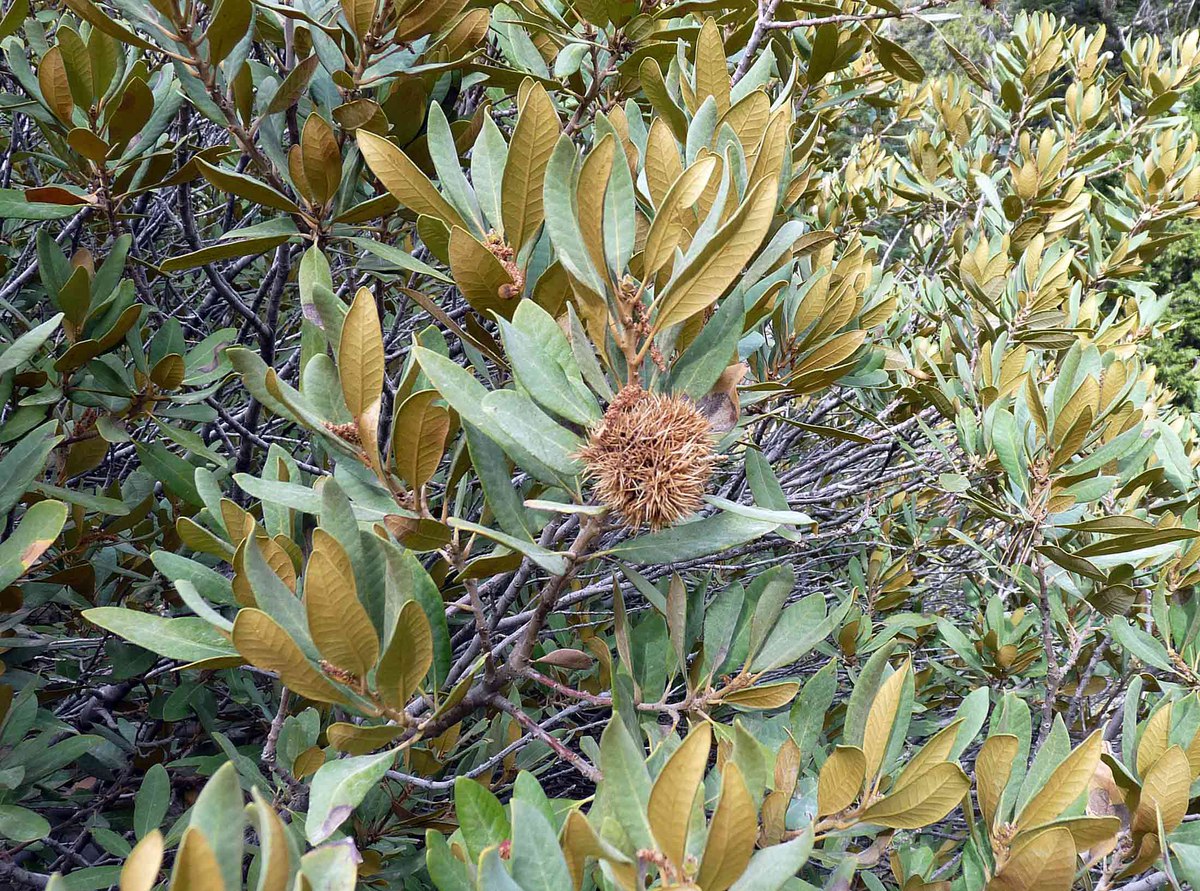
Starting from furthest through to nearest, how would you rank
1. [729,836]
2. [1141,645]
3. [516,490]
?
[1141,645] < [516,490] < [729,836]

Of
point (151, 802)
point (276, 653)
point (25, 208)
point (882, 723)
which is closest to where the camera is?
point (276, 653)

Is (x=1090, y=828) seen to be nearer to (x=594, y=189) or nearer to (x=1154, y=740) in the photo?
(x=1154, y=740)

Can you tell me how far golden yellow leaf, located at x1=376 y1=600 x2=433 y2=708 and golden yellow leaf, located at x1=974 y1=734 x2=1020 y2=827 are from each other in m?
0.75

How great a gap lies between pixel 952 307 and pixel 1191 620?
1.19 m

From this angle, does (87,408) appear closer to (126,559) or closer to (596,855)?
(126,559)

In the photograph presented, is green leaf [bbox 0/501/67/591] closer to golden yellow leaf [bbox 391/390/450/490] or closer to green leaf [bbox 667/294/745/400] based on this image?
golden yellow leaf [bbox 391/390/450/490]

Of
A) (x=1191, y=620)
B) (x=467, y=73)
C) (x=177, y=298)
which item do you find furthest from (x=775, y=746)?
(x=177, y=298)

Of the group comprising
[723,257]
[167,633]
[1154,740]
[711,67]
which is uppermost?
[711,67]

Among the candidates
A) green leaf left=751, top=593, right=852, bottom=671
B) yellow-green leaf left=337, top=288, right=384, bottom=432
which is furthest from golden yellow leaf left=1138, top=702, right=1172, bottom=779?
yellow-green leaf left=337, top=288, right=384, bottom=432

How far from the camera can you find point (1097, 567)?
1600 millimetres

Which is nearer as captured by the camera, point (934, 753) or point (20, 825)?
point (934, 753)

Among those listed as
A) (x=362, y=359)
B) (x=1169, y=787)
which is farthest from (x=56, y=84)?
(x=1169, y=787)

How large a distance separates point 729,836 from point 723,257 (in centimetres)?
56

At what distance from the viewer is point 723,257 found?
0.87 m
